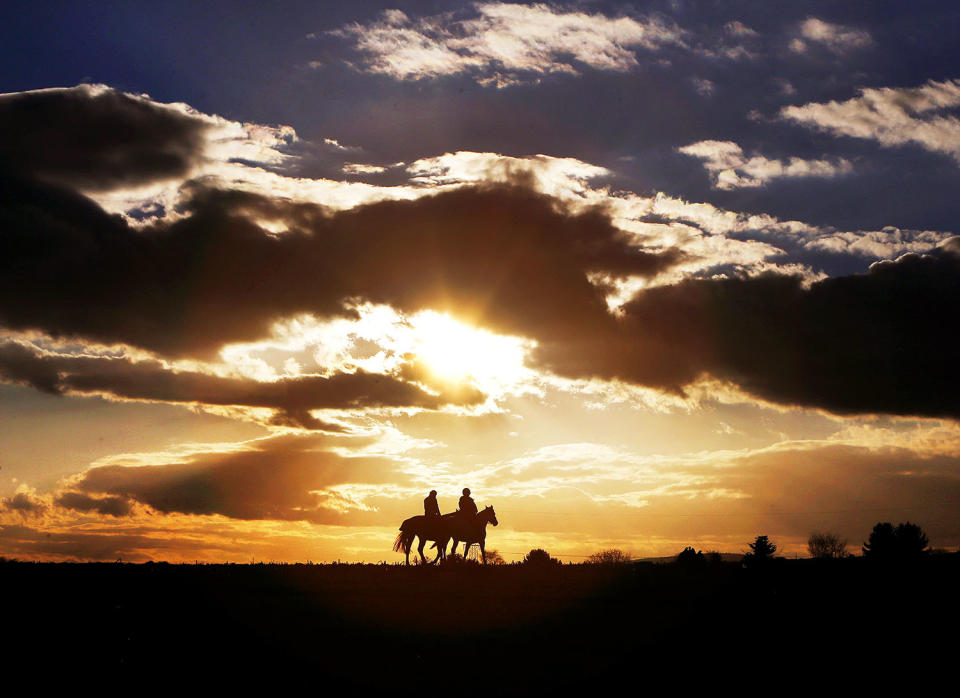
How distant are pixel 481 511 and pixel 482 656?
23.0 m

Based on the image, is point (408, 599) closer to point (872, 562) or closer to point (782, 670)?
point (782, 670)

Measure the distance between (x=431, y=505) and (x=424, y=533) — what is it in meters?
1.54

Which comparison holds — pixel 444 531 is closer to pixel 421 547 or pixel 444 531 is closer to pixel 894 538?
pixel 421 547

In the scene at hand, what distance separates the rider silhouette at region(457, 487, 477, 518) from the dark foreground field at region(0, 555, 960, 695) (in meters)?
6.74

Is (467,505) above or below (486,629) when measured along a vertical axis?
above

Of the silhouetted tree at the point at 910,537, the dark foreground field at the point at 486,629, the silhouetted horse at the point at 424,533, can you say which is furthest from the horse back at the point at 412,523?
the silhouetted tree at the point at 910,537

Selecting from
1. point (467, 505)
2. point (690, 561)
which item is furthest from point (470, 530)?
point (690, 561)

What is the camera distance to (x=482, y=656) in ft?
81.3

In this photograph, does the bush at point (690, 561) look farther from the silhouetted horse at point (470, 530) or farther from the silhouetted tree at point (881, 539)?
the silhouetted tree at point (881, 539)

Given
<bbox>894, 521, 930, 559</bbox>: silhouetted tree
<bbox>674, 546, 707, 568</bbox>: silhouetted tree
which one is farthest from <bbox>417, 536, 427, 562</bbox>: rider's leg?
<bbox>894, 521, 930, 559</bbox>: silhouetted tree

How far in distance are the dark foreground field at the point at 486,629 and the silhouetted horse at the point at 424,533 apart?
6879mm

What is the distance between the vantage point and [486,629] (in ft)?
92.9

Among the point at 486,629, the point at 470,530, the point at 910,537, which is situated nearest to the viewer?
the point at 486,629

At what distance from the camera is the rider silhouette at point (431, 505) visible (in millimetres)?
47688
